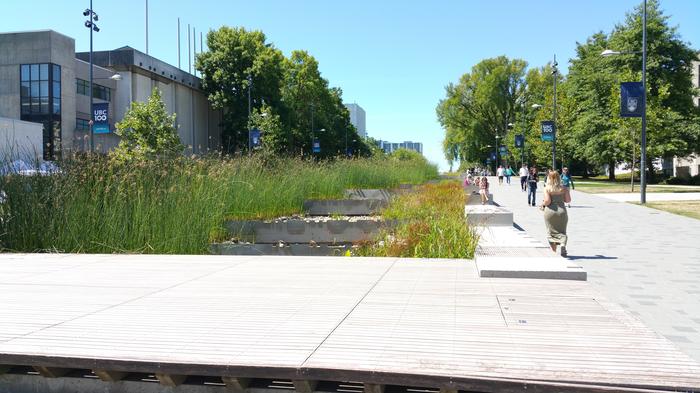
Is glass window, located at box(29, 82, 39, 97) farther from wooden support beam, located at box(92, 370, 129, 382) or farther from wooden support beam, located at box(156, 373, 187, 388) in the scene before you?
wooden support beam, located at box(156, 373, 187, 388)

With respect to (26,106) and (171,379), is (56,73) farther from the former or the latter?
(171,379)

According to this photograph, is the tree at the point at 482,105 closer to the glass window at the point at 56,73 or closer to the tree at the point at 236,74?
the tree at the point at 236,74

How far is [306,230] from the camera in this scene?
11.3 m

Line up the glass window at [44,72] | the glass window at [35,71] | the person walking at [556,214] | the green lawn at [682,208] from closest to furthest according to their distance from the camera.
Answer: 1. the person walking at [556,214]
2. the green lawn at [682,208]
3. the glass window at [44,72]
4. the glass window at [35,71]

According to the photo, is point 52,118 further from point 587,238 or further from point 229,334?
point 229,334

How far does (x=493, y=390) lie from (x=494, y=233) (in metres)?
7.39

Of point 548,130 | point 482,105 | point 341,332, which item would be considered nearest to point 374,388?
point 341,332

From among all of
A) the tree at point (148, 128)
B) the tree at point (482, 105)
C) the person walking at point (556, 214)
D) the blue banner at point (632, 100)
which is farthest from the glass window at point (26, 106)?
the tree at point (482, 105)

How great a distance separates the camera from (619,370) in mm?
3125

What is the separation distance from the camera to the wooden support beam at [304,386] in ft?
10.6

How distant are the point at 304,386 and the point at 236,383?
1.30 ft

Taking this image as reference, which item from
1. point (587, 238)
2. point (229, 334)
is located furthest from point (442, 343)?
point (587, 238)

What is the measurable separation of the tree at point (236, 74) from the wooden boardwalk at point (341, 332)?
156ft

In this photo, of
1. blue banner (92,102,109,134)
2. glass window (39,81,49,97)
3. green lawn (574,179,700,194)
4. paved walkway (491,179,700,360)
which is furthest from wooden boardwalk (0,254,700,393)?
glass window (39,81,49,97)
